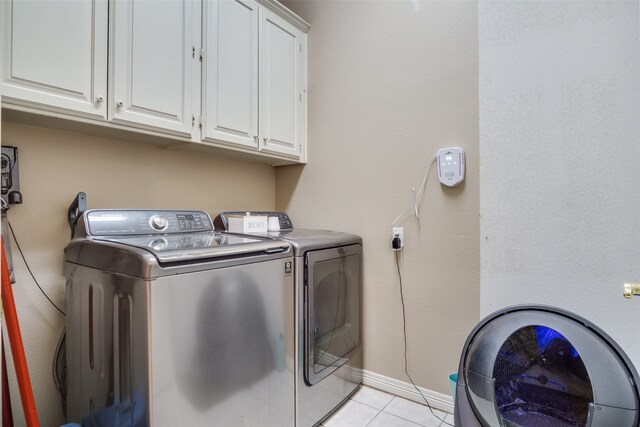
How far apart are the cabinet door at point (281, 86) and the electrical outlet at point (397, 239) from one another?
0.88 m

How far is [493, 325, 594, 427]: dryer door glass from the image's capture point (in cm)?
93

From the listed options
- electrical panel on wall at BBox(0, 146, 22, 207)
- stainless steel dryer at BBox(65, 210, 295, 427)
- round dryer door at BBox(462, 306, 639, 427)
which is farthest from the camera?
electrical panel on wall at BBox(0, 146, 22, 207)

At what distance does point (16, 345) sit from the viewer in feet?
3.71

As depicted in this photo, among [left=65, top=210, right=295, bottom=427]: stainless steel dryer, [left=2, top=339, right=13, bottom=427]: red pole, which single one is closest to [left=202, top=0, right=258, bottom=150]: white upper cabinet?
[left=65, top=210, right=295, bottom=427]: stainless steel dryer

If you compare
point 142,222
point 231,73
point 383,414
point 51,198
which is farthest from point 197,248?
point 383,414

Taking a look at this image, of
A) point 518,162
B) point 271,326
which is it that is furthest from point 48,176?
point 518,162

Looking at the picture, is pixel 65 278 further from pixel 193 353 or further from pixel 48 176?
pixel 193 353

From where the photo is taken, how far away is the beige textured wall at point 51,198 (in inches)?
54.7

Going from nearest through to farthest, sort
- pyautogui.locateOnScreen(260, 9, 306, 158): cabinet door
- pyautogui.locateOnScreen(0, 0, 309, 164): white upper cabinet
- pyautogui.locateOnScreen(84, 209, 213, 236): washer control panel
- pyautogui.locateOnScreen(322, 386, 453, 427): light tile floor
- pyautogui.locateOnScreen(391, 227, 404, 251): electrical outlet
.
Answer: pyautogui.locateOnScreen(0, 0, 309, 164): white upper cabinet < pyautogui.locateOnScreen(84, 209, 213, 236): washer control panel < pyautogui.locateOnScreen(322, 386, 453, 427): light tile floor < pyautogui.locateOnScreen(391, 227, 404, 251): electrical outlet < pyautogui.locateOnScreen(260, 9, 306, 158): cabinet door

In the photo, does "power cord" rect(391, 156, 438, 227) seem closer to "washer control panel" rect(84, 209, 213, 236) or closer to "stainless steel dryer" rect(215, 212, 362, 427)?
"stainless steel dryer" rect(215, 212, 362, 427)

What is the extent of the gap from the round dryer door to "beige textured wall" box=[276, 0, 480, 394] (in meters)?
0.66

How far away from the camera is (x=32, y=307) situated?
1418 mm

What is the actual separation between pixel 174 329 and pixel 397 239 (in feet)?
4.30

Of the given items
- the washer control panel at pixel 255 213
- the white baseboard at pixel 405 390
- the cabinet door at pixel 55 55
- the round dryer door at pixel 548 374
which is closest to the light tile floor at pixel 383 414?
the white baseboard at pixel 405 390
